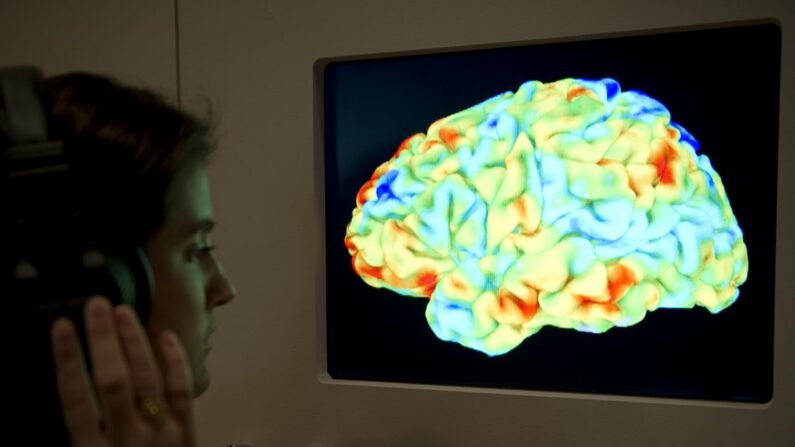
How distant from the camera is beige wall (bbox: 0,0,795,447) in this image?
1.43 metres

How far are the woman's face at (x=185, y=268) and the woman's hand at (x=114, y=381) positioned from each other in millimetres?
191

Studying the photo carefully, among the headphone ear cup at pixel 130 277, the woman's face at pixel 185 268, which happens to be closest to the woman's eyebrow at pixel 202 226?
→ the woman's face at pixel 185 268

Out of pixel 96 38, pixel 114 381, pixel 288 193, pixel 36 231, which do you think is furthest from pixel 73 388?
pixel 96 38

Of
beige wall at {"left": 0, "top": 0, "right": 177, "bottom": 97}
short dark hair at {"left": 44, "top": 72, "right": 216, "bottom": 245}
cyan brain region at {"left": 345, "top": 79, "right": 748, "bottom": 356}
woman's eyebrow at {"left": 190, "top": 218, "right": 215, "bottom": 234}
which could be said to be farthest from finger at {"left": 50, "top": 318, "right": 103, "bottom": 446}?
beige wall at {"left": 0, "top": 0, "right": 177, "bottom": 97}

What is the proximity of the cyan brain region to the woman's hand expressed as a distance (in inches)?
37.6

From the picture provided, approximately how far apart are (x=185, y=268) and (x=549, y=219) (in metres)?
0.89

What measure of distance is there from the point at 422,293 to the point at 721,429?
2.45ft

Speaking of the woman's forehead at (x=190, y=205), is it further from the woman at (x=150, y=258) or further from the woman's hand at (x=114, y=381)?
the woman's hand at (x=114, y=381)

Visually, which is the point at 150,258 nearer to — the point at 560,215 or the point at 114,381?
the point at 114,381

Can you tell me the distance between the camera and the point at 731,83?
1.34 meters

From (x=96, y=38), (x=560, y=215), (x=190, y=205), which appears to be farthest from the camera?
(x=96, y=38)

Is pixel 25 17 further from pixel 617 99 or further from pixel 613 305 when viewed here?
pixel 613 305

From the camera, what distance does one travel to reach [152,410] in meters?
0.59

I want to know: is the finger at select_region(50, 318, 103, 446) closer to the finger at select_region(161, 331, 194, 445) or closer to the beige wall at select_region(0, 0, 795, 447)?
the finger at select_region(161, 331, 194, 445)
